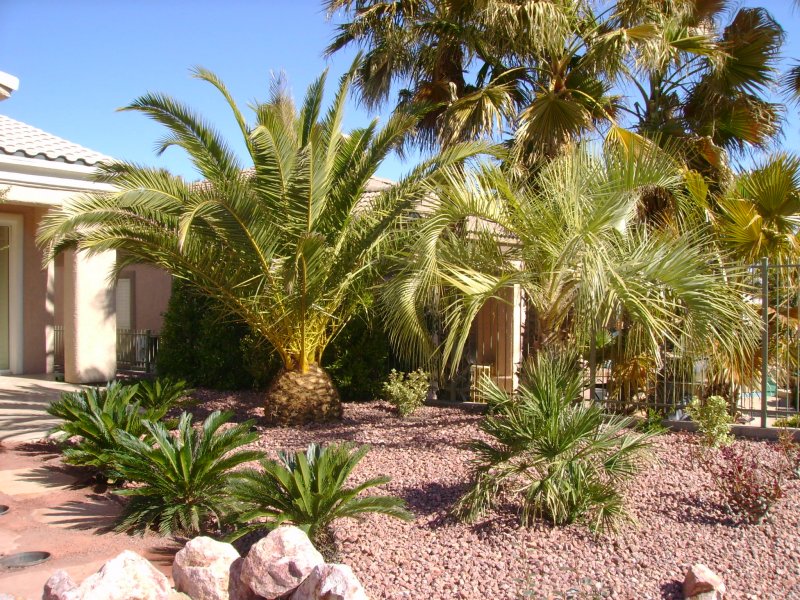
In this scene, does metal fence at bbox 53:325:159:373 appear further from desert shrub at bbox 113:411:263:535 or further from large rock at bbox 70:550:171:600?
large rock at bbox 70:550:171:600

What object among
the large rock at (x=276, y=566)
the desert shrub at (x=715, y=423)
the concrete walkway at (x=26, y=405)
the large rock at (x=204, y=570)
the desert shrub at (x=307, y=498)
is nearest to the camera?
the large rock at (x=276, y=566)

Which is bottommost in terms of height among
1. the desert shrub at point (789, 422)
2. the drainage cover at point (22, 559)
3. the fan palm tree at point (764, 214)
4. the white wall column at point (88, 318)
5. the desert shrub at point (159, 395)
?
the drainage cover at point (22, 559)

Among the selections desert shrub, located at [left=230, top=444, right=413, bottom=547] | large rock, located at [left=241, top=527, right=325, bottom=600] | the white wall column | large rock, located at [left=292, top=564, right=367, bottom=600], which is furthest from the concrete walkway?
large rock, located at [left=292, top=564, right=367, bottom=600]

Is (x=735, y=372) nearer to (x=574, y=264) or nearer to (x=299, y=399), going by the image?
(x=574, y=264)

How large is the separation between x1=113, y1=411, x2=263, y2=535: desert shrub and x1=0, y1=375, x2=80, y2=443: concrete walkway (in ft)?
11.0

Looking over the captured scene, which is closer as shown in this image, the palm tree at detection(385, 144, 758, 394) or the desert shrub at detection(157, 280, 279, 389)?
the palm tree at detection(385, 144, 758, 394)

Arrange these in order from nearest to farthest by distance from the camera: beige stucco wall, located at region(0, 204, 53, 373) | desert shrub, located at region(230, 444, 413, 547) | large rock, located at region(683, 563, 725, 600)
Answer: large rock, located at region(683, 563, 725, 600), desert shrub, located at region(230, 444, 413, 547), beige stucco wall, located at region(0, 204, 53, 373)

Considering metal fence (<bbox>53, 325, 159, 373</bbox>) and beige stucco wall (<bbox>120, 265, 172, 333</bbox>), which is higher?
beige stucco wall (<bbox>120, 265, 172, 333</bbox>)

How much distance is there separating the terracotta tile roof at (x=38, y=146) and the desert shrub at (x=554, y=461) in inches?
331

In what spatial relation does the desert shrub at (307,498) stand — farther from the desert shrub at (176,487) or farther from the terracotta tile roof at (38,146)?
the terracotta tile roof at (38,146)

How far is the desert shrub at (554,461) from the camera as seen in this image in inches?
216

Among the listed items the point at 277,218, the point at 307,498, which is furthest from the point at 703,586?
the point at 277,218

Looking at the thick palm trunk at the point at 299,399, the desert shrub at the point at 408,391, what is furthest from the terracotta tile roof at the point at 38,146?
the desert shrub at the point at 408,391

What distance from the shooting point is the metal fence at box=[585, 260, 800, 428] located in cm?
828
